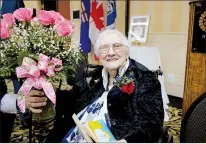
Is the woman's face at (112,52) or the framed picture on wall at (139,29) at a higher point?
the framed picture on wall at (139,29)

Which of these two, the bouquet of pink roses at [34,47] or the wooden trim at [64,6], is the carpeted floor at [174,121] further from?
the wooden trim at [64,6]

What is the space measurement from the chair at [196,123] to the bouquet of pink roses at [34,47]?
1.88 feet

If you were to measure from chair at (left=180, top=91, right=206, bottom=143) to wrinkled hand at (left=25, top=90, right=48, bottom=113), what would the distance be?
2.09 feet

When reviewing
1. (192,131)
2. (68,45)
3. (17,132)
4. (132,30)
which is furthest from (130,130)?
(132,30)

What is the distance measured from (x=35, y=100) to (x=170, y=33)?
3.64 m

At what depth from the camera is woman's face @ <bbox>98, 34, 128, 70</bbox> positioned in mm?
1584

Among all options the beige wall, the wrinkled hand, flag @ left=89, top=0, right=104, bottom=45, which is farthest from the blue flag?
the wrinkled hand

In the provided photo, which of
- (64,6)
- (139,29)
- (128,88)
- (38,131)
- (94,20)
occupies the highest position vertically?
(64,6)

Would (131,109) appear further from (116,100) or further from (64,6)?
(64,6)

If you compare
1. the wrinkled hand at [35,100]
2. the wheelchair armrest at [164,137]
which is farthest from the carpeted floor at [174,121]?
the wrinkled hand at [35,100]

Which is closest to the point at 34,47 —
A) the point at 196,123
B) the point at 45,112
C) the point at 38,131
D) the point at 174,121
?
the point at 45,112

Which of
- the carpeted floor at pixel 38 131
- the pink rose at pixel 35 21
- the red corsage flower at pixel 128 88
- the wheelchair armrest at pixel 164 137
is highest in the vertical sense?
the pink rose at pixel 35 21

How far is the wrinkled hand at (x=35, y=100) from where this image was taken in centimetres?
109

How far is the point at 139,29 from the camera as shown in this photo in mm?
4562
